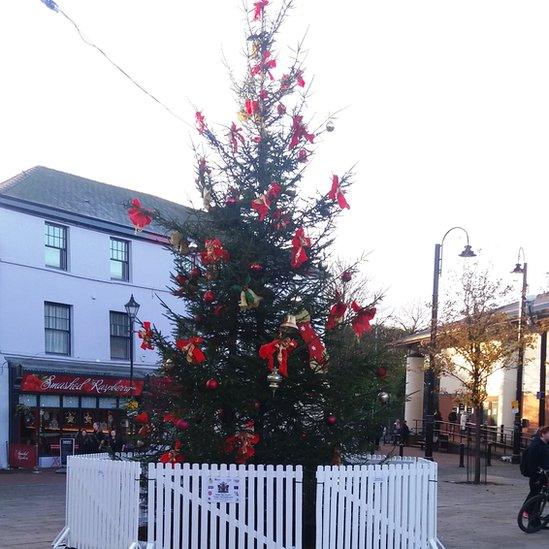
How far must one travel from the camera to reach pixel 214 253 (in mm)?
10914

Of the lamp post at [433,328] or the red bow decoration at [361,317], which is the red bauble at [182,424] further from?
the lamp post at [433,328]

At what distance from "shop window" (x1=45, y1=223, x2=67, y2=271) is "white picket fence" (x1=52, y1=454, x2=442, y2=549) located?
922 inches

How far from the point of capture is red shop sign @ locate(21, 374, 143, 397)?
102 ft

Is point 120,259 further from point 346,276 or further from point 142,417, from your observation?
point 346,276

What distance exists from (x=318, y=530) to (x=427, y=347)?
16.3 metres

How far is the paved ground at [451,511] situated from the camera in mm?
13219

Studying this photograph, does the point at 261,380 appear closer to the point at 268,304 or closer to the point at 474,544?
the point at 268,304

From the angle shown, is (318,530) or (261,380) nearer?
(318,530)

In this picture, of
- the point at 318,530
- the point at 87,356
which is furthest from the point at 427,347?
the point at 318,530

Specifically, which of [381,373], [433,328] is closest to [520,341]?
[433,328]

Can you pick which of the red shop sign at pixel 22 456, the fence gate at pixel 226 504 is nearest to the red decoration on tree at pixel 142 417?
the fence gate at pixel 226 504

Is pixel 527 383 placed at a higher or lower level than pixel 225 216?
lower

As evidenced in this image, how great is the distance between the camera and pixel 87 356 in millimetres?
33969

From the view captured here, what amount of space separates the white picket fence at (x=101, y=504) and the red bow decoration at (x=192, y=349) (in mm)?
1374
